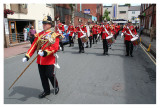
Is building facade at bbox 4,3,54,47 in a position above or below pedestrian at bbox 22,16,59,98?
above

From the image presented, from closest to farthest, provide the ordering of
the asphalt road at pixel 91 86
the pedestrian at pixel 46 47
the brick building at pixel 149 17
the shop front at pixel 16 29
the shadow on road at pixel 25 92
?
the pedestrian at pixel 46 47 < the asphalt road at pixel 91 86 < the shadow on road at pixel 25 92 < the shop front at pixel 16 29 < the brick building at pixel 149 17

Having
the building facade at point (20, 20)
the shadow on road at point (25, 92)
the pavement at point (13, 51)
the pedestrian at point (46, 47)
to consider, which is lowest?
the shadow on road at point (25, 92)

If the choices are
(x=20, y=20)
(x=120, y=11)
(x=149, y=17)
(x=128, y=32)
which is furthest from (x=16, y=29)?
(x=120, y=11)

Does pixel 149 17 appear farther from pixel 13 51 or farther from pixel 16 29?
pixel 13 51

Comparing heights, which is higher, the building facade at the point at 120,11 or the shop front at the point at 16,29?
the building facade at the point at 120,11

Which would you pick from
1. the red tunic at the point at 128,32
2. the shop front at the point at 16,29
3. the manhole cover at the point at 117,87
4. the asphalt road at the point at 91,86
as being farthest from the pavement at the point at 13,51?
the manhole cover at the point at 117,87

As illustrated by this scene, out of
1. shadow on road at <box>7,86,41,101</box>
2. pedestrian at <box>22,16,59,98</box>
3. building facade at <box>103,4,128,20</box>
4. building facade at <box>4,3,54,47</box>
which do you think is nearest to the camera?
pedestrian at <box>22,16,59,98</box>

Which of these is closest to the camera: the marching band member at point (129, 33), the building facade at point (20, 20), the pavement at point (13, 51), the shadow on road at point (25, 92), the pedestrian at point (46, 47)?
the pedestrian at point (46, 47)

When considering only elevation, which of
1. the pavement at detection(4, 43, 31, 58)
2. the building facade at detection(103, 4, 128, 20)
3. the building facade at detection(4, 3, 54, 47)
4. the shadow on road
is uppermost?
the building facade at detection(103, 4, 128, 20)

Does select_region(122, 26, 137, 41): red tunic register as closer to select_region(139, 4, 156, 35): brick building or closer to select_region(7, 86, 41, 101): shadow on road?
select_region(7, 86, 41, 101): shadow on road

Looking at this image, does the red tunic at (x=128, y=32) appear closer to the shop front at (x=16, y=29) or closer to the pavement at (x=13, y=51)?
the pavement at (x=13, y=51)

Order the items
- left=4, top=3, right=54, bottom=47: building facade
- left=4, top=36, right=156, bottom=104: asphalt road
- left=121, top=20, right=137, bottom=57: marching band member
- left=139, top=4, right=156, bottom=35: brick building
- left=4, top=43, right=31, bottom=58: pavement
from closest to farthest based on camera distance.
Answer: left=4, top=36, right=156, bottom=104: asphalt road, left=121, top=20, right=137, bottom=57: marching band member, left=4, top=43, right=31, bottom=58: pavement, left=4, top=3, right=54, bottom=47: building facade, left=139, top=4, right=156, bottom=35: brick building

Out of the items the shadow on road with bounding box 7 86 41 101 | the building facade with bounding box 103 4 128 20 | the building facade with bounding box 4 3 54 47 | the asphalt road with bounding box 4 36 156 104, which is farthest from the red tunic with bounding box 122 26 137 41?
the building facade with bounding box 103 4 128 20

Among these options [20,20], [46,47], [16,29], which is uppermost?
[20,20]
